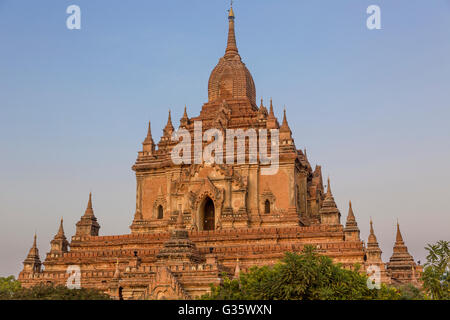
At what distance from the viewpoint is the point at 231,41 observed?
67500 mm

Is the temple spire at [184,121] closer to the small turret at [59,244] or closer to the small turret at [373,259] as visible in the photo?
the small turret at [59,244]

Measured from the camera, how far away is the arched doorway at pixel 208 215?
57.0 m

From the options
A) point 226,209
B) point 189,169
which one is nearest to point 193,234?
point 226,209

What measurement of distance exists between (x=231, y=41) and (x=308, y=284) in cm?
4174

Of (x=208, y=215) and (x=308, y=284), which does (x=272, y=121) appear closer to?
(x=208, y=215)

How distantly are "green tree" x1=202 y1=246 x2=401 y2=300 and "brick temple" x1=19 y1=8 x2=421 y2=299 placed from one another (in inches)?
314

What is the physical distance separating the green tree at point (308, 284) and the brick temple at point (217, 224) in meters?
7.98

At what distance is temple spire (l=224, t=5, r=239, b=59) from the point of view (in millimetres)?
66700

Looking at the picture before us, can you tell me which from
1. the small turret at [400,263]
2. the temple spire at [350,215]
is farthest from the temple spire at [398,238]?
the temple spire at [350,215]

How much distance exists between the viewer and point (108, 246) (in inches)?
2119

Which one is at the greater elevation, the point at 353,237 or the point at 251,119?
the point at 251,119

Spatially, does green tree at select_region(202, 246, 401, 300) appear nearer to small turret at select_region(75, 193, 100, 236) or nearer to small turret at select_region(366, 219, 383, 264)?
small turret at select_region(366, 219, 383, 264)
